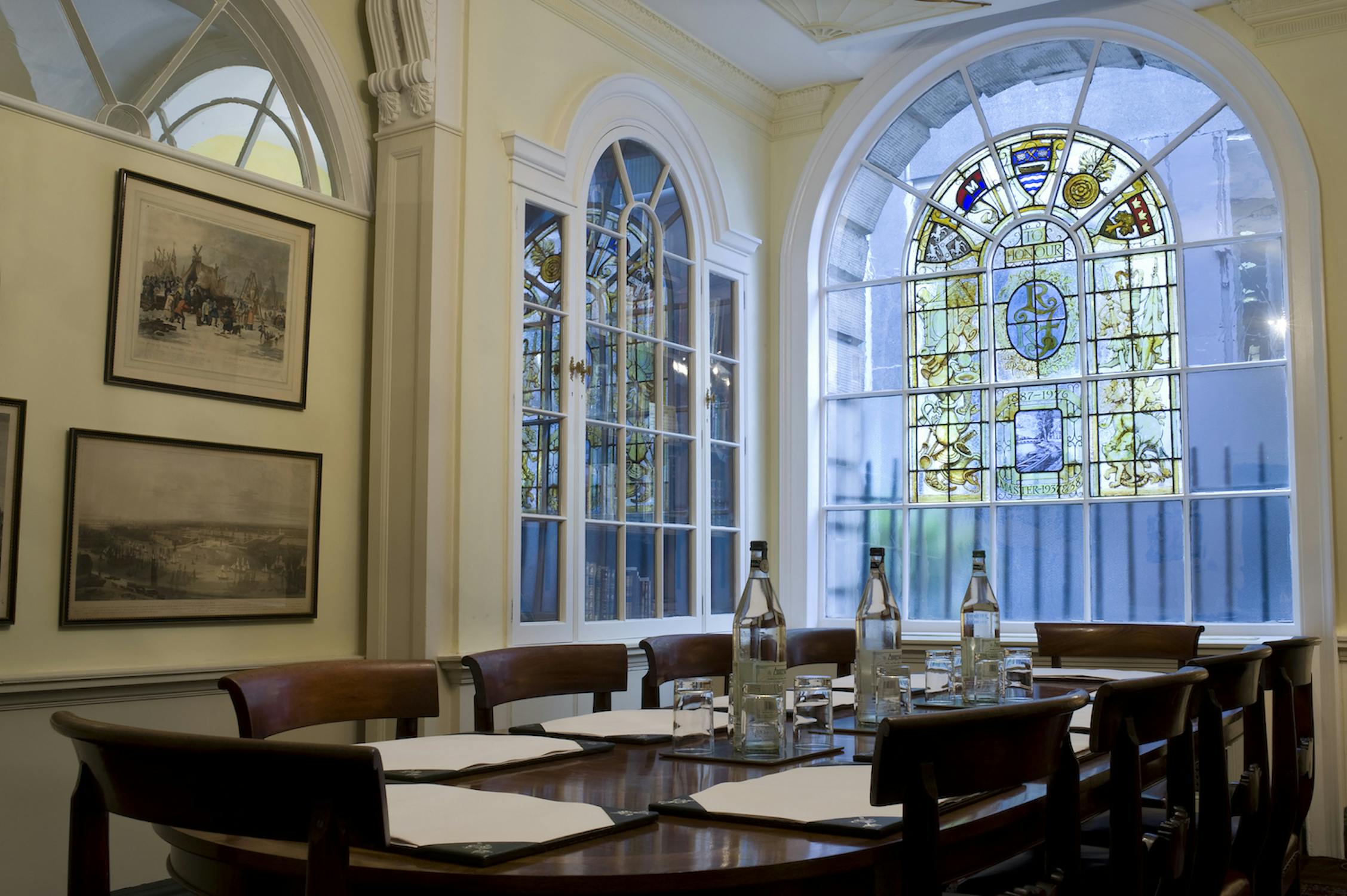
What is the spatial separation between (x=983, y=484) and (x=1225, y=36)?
2.07 metres

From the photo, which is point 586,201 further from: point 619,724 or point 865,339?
point 619,724

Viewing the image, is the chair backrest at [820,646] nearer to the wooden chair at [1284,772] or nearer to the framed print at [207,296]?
the wooden chair at [1284,772]

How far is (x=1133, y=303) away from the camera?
5105mm

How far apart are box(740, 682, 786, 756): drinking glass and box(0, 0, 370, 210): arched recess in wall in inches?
95.6

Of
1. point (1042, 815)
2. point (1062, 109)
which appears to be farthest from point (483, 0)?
point (1042, 815)

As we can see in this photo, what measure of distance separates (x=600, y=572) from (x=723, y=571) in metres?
0.95

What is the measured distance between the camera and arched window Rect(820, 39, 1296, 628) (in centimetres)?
485

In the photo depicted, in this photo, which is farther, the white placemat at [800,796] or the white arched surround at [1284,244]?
the white arched surround at [1284,244]

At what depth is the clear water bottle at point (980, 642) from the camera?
2.56 metres

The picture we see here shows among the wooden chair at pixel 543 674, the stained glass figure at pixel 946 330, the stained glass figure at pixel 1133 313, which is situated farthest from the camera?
the stained glass figure at pixel 946 330

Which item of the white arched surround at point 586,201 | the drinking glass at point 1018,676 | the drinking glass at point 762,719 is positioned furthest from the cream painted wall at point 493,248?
the drinking glass at point 762,719

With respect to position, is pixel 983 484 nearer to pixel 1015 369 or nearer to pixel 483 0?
pixel 1015 369

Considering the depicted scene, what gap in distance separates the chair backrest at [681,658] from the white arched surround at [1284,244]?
8.37 ft

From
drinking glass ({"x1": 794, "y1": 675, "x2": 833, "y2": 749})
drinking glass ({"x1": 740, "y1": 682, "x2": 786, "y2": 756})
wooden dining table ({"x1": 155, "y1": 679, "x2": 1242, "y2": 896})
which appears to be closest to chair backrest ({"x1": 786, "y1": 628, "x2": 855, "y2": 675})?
drinking glass ({"x1": 794, "y1": 675, "x2": 833, "y2": 749})
